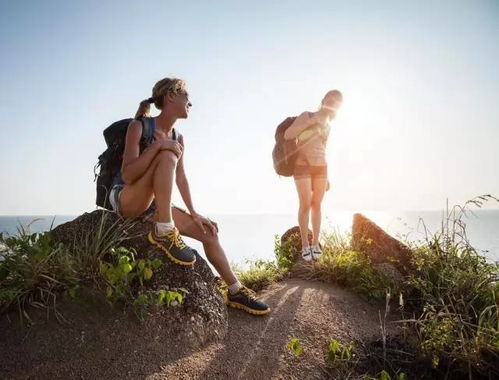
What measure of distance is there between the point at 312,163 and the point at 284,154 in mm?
477

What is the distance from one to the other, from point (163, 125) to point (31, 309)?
6.71 ft

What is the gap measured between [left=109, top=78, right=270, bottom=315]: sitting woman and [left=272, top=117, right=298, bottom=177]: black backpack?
6.89 ft

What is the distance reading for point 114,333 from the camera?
98.4 inches

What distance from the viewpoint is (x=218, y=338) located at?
115 inches

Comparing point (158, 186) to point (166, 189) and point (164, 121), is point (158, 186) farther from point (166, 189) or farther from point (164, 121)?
point (164, 121)

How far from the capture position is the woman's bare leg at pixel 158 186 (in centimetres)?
299

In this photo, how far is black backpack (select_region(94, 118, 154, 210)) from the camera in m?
3.40

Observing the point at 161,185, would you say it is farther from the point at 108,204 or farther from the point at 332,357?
the point at 332,357

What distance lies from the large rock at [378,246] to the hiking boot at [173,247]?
308 centimetres

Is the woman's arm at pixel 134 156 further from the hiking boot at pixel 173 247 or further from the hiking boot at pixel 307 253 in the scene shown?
the hiking boot at pixel 307 253

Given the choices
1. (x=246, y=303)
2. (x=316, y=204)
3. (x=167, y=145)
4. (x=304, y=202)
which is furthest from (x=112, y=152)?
(x=316, y=204)

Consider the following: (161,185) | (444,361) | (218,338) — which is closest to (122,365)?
(218,338)

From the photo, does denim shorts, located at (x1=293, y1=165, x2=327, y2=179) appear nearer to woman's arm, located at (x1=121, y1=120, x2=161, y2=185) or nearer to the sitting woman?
the sitting woman

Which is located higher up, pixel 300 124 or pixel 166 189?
pixel 300 124
